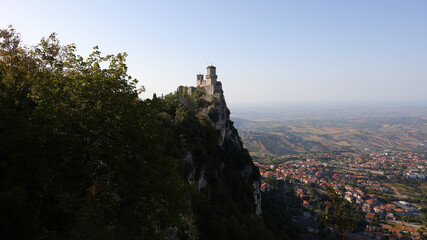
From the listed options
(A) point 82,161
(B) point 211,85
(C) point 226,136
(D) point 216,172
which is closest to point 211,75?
(B) point 211,85

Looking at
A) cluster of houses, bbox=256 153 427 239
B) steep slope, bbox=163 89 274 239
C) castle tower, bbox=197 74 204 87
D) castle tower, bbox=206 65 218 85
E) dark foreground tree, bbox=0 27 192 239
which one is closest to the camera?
dark foreground tree, bbox=0 27 192 239

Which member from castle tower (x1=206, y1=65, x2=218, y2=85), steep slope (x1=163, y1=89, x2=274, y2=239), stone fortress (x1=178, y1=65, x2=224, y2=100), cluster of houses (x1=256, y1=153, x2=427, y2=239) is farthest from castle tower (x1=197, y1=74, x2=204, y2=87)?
cluster of houses (x1=256, y1=153, x2=427, y2=239)

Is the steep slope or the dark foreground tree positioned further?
the steep slope

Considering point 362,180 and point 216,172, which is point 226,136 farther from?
point 362,180

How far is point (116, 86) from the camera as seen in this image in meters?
12.7

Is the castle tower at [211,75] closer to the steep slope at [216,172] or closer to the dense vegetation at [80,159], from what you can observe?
the steep slope at [216,172]

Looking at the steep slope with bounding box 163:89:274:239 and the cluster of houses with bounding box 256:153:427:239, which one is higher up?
the steep slope with bounding box 163:89:274:239

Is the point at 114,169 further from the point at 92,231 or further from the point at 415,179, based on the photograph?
the point at 415,179

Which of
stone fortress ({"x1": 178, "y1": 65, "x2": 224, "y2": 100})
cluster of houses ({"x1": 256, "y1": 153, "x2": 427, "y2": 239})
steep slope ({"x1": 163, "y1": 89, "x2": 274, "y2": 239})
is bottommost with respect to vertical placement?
cluster of houses ({"x1": 256, "y1": 153, "x2": 427, "y2": 239})

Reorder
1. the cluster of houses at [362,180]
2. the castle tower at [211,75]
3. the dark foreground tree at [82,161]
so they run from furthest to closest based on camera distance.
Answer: the cluster of houses at [362,180] → the castle tower at [211,75] → the dark foreground tree at [82,161]

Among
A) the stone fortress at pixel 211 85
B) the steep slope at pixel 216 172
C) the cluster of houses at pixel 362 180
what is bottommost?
the cluster of houses at pixel 362 180

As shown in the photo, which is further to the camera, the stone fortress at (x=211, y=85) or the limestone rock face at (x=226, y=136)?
the stone fortress at (x=211, y=85)

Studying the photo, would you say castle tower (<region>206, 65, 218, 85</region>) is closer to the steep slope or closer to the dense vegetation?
the steep slope

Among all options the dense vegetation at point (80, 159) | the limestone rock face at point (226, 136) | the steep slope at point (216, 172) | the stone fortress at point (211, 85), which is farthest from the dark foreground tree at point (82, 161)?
the stone fortress at point (211, 85)
